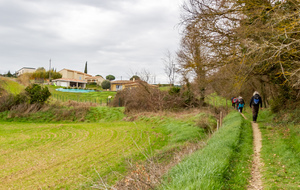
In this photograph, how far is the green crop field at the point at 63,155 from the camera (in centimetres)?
754

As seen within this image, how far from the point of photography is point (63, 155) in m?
10.6

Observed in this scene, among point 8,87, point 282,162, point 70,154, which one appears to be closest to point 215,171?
point 282,162

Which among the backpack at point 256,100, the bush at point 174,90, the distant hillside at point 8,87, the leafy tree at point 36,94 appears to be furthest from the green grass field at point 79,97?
the backpack at point 256,100

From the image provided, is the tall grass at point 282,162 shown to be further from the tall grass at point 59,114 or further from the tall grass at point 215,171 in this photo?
the tall grass at point 59,114

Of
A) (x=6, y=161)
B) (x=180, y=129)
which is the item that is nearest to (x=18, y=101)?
(x=6, y=161)

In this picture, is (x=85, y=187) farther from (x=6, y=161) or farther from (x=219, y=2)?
(x=219, y=2)

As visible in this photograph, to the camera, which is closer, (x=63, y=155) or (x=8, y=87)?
(x=63, y=155)

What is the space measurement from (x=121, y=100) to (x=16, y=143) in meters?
19.7

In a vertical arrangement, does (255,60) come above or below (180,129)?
above

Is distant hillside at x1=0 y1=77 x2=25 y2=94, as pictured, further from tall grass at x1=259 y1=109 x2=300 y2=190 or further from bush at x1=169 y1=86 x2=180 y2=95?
tall grass at x1=259 y1=109 x2=300 y2=190

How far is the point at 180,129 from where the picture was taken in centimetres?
1536

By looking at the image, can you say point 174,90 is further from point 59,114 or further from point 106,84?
point 106,84

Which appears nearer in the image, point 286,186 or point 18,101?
point 286,186

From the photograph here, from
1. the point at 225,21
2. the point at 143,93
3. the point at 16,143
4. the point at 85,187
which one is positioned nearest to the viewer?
the point at 85,187
